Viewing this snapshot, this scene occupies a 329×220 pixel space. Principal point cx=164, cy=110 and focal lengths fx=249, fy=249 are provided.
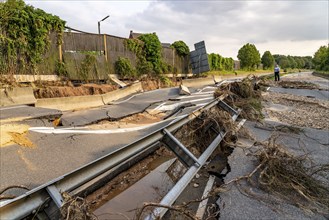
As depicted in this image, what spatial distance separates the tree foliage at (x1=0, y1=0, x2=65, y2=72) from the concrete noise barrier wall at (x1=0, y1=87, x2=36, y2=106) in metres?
2.30

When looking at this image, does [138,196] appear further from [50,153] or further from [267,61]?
[267,61]

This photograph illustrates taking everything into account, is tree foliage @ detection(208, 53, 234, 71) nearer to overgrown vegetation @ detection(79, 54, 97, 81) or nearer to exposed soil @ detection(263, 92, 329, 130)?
overgrown vegetation @ detection(79, 54, 97, 81)

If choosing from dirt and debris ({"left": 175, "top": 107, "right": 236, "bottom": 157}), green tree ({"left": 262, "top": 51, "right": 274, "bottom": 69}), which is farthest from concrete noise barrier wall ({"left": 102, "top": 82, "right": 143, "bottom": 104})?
green tree ({"left": 262, "top": 51, "right": 274, "bottom": 69})

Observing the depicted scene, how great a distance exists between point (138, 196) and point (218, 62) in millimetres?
40940

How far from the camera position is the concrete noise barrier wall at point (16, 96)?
26.5ft

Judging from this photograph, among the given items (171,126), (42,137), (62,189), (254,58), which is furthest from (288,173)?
(254,58)

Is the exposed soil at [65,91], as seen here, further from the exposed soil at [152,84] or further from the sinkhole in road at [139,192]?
the sinkhole in road at [139,192]

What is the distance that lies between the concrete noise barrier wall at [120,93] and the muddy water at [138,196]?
7092mm

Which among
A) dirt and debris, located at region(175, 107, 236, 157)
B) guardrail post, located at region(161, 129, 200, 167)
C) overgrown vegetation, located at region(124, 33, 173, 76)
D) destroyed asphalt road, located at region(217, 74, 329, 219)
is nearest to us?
destroyed asphalt road, located at region(217, 74, 329, 219)

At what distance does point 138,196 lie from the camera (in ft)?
13.0

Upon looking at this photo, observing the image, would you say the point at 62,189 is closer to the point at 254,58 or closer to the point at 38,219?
the point at 38,219

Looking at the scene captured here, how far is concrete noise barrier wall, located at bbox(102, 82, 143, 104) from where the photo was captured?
37.3ft

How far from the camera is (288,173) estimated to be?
12.7 feet

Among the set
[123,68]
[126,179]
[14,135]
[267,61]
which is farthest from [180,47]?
[267,61]
